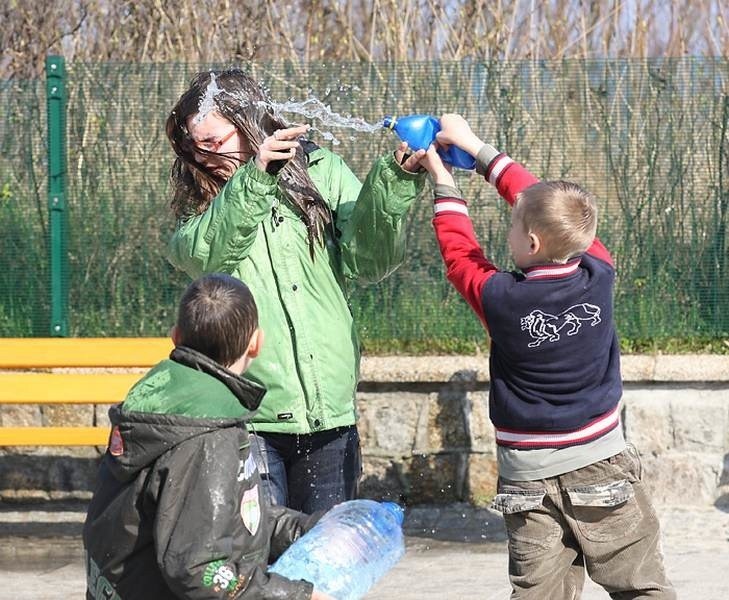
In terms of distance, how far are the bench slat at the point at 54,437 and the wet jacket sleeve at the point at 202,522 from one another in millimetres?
3589

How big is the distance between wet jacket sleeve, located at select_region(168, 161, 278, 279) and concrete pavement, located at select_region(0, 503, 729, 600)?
2.27 metres

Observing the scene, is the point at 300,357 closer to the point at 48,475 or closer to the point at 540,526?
the point at 540,526

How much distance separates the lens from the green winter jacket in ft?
11.0

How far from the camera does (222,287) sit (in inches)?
104

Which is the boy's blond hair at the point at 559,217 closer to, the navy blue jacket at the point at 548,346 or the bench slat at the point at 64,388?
the navy blue jacket at the point at 548,346

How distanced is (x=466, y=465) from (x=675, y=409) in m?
1.04

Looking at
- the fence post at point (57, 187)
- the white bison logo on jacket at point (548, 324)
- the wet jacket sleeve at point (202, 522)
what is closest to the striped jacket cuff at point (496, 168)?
the white bison logo on jacket at point (548, 324)

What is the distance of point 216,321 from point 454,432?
3.88 metres

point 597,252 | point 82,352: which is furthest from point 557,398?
point 82,352

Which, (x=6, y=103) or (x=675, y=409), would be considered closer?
(x=675, y=409)

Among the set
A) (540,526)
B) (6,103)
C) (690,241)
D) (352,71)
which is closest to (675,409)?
(690,241)

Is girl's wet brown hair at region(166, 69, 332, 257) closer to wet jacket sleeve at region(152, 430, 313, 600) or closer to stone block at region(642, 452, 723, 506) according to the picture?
wet jacket sleeve at region(152, 430, 313, 600)

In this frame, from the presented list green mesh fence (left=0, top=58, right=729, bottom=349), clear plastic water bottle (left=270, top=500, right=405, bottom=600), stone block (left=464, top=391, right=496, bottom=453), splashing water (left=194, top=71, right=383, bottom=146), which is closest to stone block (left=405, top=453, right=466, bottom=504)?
stone block (left=464, top=391, right=496, bottom=453)

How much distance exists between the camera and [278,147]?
3.20 metres
